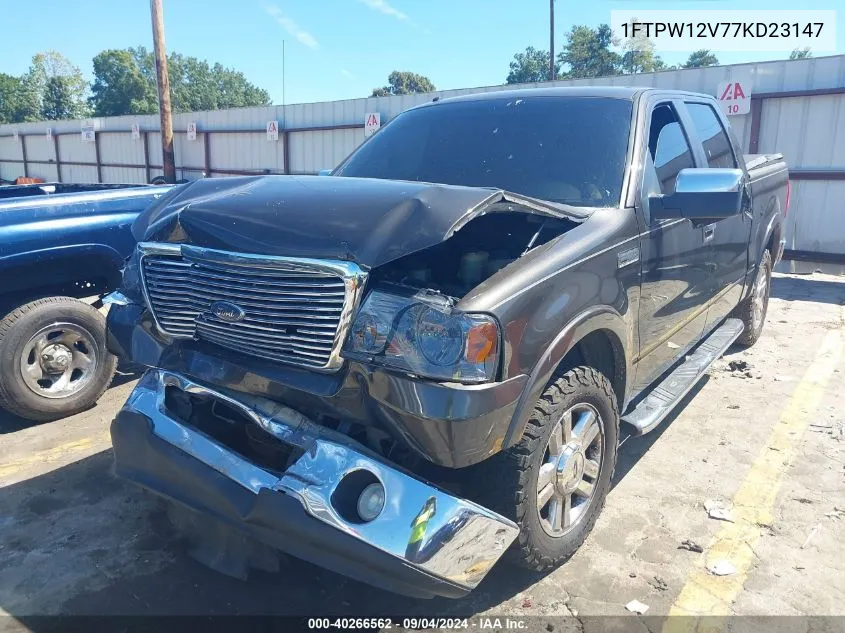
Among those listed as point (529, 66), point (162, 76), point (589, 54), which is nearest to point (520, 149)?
point (162, 76)

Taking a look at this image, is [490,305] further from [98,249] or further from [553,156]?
[98,249]

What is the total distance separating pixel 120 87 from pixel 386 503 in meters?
88.2

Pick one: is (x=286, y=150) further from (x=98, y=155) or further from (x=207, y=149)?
(x=98, y=155)

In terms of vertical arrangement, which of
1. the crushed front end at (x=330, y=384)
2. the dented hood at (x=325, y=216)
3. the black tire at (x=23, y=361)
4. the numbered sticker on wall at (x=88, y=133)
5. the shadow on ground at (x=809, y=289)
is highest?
the numbered sticker on wall at (x=88, y=133)

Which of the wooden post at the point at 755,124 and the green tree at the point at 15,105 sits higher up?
the green tree at the point at 15,105

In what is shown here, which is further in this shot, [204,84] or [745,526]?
[204,84]

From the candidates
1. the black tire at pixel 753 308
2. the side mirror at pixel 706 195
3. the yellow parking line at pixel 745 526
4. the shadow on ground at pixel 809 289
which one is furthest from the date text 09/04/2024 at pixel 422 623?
the shadow on ground at pixel 809 289

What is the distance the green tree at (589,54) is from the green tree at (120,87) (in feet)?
151

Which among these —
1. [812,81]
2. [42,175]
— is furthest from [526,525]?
[42,175]

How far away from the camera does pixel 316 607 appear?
2.74 meters

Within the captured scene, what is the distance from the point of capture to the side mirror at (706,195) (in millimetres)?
3189

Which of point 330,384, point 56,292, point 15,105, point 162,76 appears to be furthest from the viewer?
point 15,105

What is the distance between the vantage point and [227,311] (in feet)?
8.45

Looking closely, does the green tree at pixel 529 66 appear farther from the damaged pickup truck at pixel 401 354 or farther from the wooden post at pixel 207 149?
the damaged pickup truck at pixel 401 354
